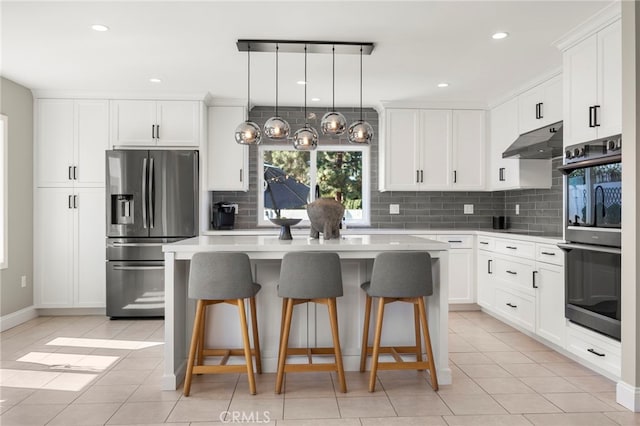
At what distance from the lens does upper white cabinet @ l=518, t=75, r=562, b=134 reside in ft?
13.7

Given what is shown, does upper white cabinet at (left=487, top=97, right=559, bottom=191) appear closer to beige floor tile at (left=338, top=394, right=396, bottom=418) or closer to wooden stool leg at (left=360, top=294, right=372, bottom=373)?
wooden stool leg at (left=360, top=294, right=372, bottom=373)

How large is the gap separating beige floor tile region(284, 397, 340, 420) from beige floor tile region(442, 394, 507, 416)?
0.69 m

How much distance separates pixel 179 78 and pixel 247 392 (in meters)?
3.12

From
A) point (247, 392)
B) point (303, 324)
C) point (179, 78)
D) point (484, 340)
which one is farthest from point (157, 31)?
point (484, 340)

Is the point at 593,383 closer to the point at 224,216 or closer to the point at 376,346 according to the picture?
the point at 376,346

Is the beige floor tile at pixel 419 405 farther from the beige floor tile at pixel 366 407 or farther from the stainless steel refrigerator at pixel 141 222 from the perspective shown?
the stainless steel refrigerator at pixel 141 222

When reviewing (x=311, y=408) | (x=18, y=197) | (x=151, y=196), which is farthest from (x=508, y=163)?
(x=18, y=197)

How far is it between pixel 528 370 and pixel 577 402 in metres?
0.58

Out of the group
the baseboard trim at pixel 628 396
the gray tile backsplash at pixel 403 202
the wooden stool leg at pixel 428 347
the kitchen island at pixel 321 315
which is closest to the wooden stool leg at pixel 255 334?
the kitchen island at pixel 321 315

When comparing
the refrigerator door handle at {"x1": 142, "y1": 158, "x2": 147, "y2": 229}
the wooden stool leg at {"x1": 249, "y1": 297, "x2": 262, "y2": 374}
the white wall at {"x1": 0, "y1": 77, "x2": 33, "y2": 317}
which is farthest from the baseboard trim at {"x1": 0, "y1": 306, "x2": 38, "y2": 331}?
the wooden stool leg at {"x1": 249, "y1": 297, "x2": 262, "y2": 374}

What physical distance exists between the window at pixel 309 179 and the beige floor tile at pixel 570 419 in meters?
3.55

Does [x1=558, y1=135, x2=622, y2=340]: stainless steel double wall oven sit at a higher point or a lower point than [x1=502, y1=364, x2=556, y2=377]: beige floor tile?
higher

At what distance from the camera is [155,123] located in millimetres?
5070

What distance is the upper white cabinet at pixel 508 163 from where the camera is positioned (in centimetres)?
485
